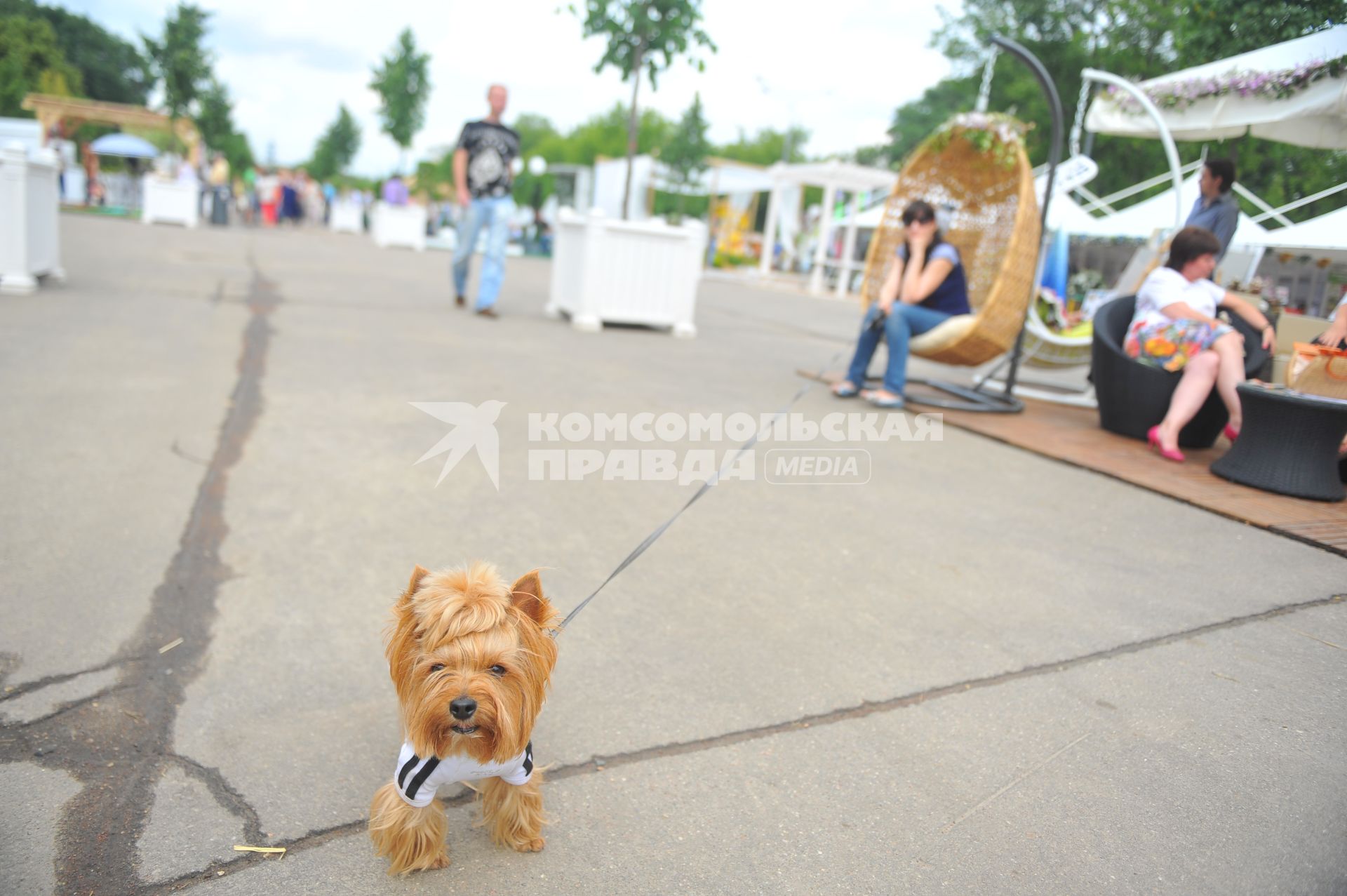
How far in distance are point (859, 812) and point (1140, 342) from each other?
477cm

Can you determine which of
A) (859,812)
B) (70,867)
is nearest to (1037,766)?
(859,812)

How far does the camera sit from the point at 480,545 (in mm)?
3564

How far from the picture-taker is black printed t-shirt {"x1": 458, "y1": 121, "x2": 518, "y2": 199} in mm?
9254

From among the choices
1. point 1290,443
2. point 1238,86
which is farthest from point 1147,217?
point 1290,443

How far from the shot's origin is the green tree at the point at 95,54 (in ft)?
218

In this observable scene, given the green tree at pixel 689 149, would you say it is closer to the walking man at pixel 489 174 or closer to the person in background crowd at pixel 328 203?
the person in background crowd at pixel 328 203

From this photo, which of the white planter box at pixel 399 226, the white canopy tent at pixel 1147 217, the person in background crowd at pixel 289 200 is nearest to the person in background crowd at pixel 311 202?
the person in background crowd at pixel 289 200

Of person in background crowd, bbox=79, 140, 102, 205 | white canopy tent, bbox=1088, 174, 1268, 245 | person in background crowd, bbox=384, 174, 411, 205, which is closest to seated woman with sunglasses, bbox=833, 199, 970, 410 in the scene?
white canopy tent, bbox=1088, 174, 1268, 245

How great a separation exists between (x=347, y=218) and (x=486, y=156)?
904 inches

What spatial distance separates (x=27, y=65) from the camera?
49.9 m

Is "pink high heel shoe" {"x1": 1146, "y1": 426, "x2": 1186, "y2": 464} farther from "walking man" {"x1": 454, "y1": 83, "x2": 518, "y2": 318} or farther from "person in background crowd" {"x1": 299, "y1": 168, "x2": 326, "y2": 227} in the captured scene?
"person in background crowd" {"x1": 299, "y1": 168, "x2": 326, "y2": 227}

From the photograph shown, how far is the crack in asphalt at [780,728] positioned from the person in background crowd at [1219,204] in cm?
379

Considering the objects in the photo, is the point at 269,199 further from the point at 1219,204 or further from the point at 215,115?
the point at 1219,204

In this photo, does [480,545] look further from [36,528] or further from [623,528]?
[36,528]
